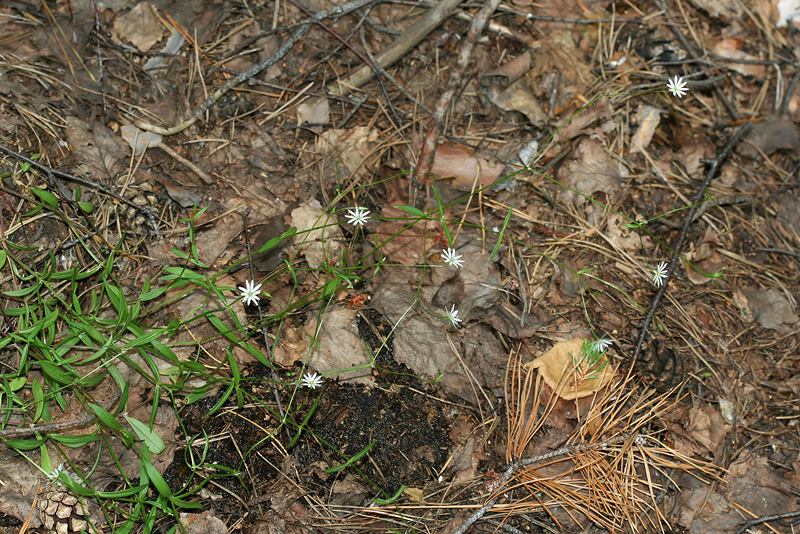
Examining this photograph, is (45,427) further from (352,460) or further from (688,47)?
(688,47)

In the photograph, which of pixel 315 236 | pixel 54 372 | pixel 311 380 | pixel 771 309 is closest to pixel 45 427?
pixel 54 372

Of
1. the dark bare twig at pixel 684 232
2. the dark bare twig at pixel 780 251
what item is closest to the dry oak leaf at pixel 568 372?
the dark bare twig at pixel 684 232

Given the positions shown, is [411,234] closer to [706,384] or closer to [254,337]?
[254,337]

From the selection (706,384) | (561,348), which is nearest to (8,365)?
(561,348)

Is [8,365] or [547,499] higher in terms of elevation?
[8,365]

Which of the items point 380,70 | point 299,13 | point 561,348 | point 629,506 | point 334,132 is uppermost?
point 299,13
